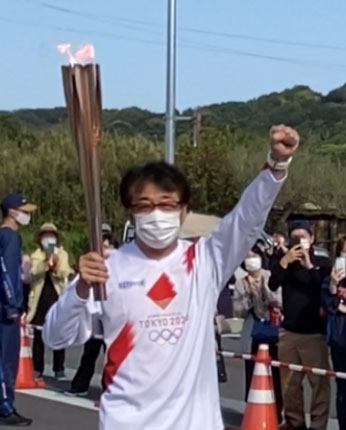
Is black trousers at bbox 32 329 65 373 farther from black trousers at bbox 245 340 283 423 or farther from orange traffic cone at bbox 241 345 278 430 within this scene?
orange traffic cone at bbox 241 345 278 430

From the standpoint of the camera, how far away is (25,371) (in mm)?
12359

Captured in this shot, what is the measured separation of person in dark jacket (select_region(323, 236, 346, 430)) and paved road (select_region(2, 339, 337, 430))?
2.87ft

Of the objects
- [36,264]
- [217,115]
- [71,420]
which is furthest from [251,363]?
[217,115]

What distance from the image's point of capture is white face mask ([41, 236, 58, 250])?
12.9m

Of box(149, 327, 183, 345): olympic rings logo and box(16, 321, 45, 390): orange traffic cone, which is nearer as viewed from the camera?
box(149, 327, 183, 345): olympic rings logo

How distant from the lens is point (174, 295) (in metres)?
4.13

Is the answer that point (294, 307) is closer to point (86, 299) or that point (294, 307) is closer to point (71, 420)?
point (71, 420)

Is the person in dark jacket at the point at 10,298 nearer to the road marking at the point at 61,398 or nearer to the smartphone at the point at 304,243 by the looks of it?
the road marking at the point at 61,398

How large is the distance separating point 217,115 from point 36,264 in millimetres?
54465

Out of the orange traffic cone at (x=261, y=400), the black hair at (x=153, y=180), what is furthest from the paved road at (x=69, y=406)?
the black hair at (x=153, y=180)

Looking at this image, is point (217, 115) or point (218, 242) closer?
point (218, 242)

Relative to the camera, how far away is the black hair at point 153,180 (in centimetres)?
418

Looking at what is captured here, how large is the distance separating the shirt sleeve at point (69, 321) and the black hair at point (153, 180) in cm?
35

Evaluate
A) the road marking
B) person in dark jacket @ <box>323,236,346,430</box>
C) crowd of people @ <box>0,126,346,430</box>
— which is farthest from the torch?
the road marking
